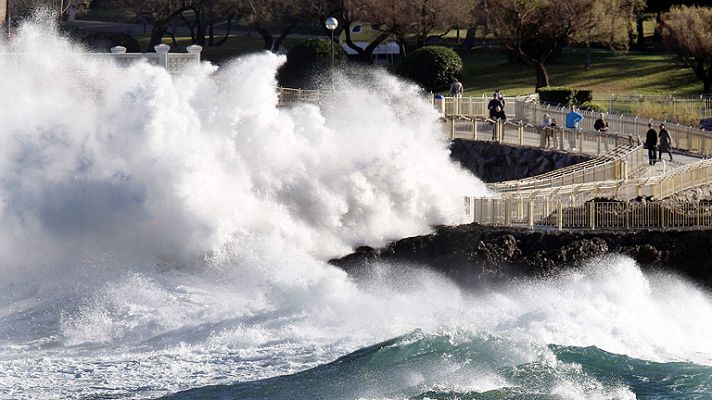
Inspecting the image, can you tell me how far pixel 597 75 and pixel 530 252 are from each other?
32.8 meters

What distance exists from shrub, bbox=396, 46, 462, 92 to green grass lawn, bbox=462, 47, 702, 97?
2.63 meters

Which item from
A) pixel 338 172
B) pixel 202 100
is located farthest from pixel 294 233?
pixel 202 100

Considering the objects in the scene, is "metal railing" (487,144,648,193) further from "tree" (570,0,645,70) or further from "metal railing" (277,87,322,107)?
"tree" (570,0,645,70)

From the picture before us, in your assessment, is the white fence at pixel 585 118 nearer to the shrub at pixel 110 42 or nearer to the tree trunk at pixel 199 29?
the shrub at pixel 110 42

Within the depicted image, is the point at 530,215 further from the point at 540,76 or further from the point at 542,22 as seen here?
the point at 542,22

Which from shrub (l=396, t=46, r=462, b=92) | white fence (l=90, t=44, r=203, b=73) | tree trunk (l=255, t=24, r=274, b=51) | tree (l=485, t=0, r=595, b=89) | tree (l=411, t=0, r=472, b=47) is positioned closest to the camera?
white fence (l=90, t=44, r=203, b=73)

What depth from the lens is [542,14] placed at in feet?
192

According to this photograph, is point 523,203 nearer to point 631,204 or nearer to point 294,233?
point 631,204

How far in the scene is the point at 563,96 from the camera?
5184 cm

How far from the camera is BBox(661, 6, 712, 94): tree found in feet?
188

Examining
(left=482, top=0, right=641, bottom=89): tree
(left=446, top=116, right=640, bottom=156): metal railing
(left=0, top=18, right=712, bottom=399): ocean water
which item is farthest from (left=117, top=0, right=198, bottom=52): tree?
(left=0, top=18, right=712, bottom=399): ocean water

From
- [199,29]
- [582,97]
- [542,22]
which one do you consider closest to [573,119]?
[582,97]

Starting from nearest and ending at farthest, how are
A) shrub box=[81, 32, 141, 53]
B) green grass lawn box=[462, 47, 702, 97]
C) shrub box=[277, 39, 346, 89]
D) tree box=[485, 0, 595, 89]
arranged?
shrub box=[277, 39, 346, 89] → tree box=[485, 0, 595, 89] → green grass lawn box=[462, 47, 702, 97] → shrub box=[81, 32, 141, 53]

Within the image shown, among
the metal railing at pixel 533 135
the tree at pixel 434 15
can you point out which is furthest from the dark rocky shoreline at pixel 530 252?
the tree at pixel 434 15
